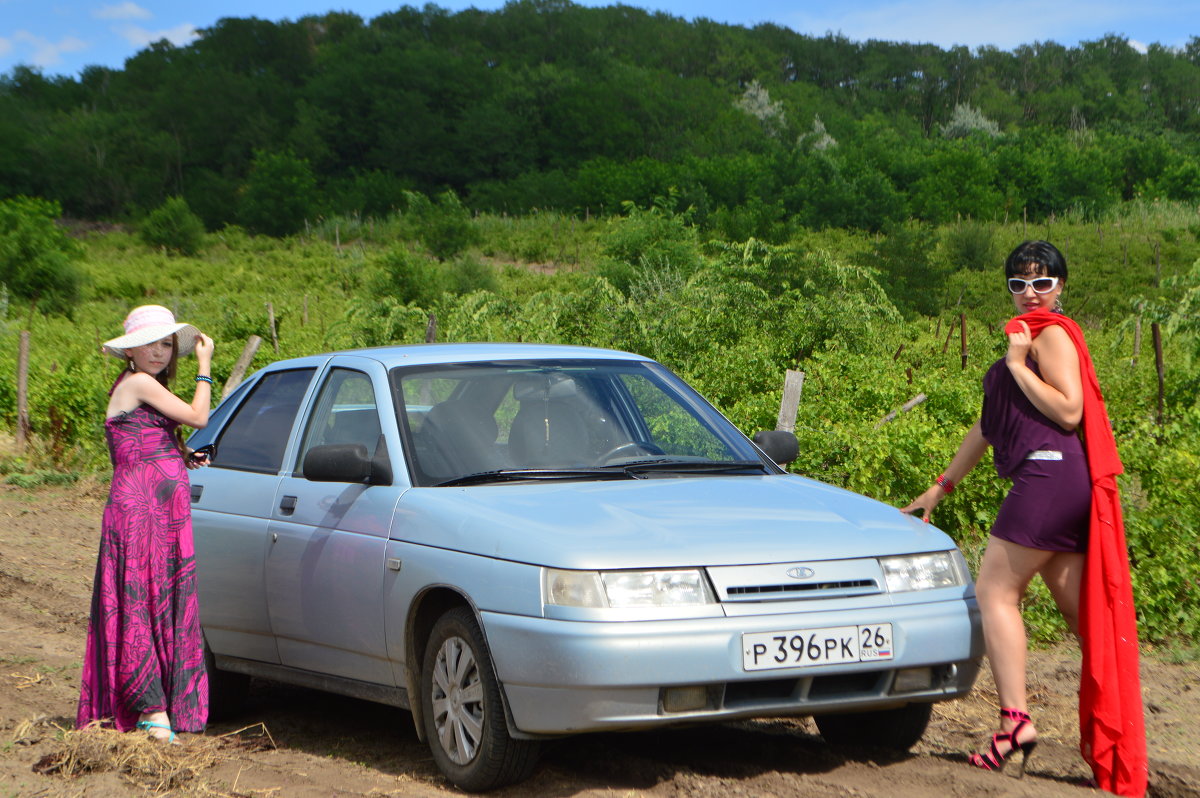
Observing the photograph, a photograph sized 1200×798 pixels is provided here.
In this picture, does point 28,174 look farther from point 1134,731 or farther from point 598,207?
point 1134,731

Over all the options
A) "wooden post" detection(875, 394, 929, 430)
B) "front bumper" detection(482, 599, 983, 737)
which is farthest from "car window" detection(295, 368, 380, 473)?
"wooden post" detection(875, 394, 929, 430)

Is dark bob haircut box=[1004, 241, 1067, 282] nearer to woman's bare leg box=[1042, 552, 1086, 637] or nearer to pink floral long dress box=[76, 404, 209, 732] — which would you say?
woman's bare leg box=[1042, 552, 1086, 637]

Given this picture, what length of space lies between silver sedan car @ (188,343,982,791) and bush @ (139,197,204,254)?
3078 inches

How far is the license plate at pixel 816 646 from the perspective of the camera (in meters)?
4.23

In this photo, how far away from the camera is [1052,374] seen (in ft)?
15.7

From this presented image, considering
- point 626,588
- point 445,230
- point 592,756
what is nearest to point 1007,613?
point 626,588

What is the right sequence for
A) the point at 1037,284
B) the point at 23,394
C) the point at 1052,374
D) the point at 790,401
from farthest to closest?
1. the point at 23,394
2. the point at 790,401
3. the point at 1037,284
4. the point at 1052,374

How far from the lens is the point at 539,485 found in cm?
507

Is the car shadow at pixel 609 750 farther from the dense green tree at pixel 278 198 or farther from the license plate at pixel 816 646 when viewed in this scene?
the dense green tree at pixel 278 198

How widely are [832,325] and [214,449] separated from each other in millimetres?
10281

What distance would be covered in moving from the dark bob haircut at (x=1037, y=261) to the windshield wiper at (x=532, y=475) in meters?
1.65

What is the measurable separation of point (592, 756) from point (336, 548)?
4.18 ft

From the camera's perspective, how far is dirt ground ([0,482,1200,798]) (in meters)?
4.61

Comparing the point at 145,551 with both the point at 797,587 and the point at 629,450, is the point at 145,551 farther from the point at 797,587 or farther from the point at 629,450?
the point at 797,587
